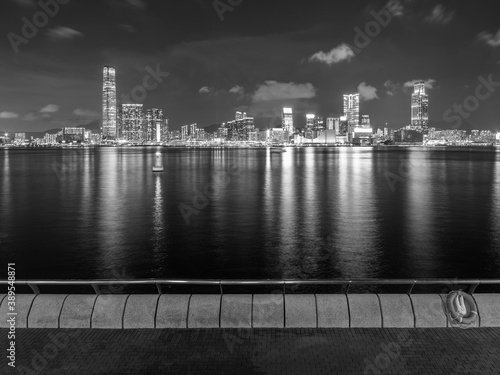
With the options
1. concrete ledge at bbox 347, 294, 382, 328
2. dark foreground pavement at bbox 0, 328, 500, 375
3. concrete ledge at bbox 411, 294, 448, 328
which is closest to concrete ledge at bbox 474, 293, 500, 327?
dark foreground pavement at bbox 0, 328, 500, 375

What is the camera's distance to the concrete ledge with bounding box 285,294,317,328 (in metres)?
10.7

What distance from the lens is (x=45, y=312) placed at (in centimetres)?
1097

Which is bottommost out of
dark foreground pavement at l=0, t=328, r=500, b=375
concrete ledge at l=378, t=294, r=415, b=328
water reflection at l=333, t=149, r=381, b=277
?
water reflection at l=333, t=149, r=381, b=277

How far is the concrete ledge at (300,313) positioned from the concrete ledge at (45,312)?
5686 millimetres

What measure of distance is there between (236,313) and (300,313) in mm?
1573

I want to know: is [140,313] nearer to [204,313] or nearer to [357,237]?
[204,313]

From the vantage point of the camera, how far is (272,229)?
3706cm

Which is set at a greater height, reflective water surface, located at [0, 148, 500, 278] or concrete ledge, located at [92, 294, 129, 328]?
concrete ledge, located at [92, 294, 129, 328]

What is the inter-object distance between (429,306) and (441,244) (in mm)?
23042

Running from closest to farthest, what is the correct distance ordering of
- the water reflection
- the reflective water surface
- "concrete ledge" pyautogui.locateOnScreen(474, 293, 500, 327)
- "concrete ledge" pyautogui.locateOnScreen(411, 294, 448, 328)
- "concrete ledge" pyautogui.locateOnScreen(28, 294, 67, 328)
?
"concrete ledge" pyautogui.locateOnScreen(474, 293, 500, 327), "concrete ledge" pyautogui.locateOnScreen(411, 294, 448, 328), "concrete ledge" pyautogui.locateOnScreen(28, 294, 67, 328), the water reflection, the reflective water surface

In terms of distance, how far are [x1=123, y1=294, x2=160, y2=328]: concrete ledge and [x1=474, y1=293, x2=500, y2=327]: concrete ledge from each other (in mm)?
8008

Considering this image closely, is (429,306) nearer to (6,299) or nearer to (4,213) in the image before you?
(6,299)

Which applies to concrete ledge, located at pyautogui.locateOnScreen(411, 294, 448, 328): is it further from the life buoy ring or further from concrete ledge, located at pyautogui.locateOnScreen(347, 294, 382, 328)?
concrete ledge, located at pyautogui.locateOnScreen(347, 294, 382, 328)

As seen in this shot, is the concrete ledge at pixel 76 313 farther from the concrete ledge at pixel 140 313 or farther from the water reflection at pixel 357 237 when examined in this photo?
the water reflection at pixel 357 237
